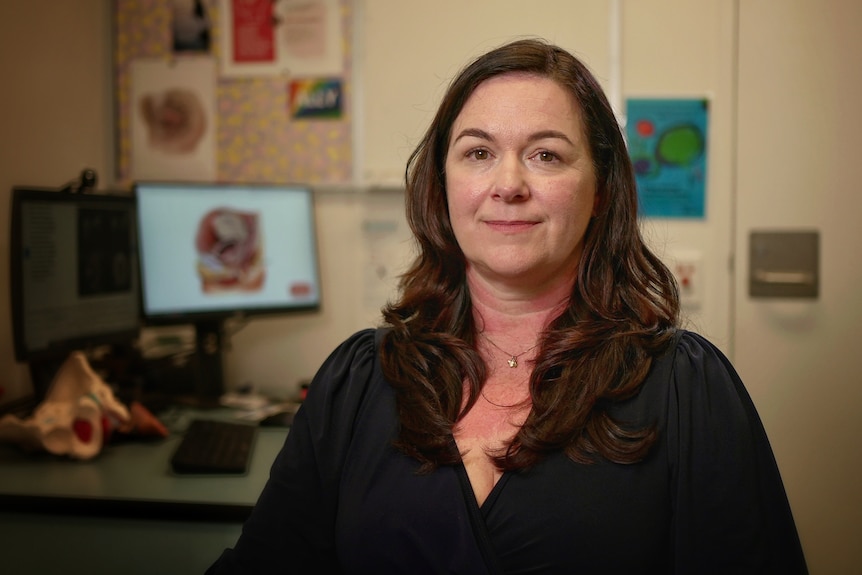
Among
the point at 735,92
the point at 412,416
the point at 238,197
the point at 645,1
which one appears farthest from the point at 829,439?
the point at 238,197

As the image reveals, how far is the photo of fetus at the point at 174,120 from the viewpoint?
7.76ft

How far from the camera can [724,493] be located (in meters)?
0.90

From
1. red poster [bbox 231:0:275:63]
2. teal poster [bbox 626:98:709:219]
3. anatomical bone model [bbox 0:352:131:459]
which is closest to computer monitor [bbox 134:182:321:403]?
anatomical bone model [bbox 0:352:131:459]

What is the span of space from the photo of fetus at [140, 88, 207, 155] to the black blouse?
1616 millimetres

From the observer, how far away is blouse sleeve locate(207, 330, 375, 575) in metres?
1.02

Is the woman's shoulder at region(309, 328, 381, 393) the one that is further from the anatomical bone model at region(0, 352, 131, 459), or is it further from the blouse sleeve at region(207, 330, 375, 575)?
the anatomical bone model at region(0, 352, 131, 459)

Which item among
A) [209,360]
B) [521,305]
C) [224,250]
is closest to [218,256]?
[224,250]

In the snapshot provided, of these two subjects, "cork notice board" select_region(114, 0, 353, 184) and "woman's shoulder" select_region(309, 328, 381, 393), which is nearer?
"woman's shoulder" select_region(309, 328, 381, 393)

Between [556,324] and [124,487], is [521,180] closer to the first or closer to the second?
[556,324]

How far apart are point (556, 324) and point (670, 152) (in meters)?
1.37

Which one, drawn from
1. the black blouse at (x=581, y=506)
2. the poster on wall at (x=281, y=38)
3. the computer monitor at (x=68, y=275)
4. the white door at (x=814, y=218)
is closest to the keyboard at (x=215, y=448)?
the computer monitor at (x=68, y=275)

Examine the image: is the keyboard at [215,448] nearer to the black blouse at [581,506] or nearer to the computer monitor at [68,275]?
the computer monitor at [68,275]

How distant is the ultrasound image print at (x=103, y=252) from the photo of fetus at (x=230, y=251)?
0.62ft

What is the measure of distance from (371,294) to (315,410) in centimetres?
130
